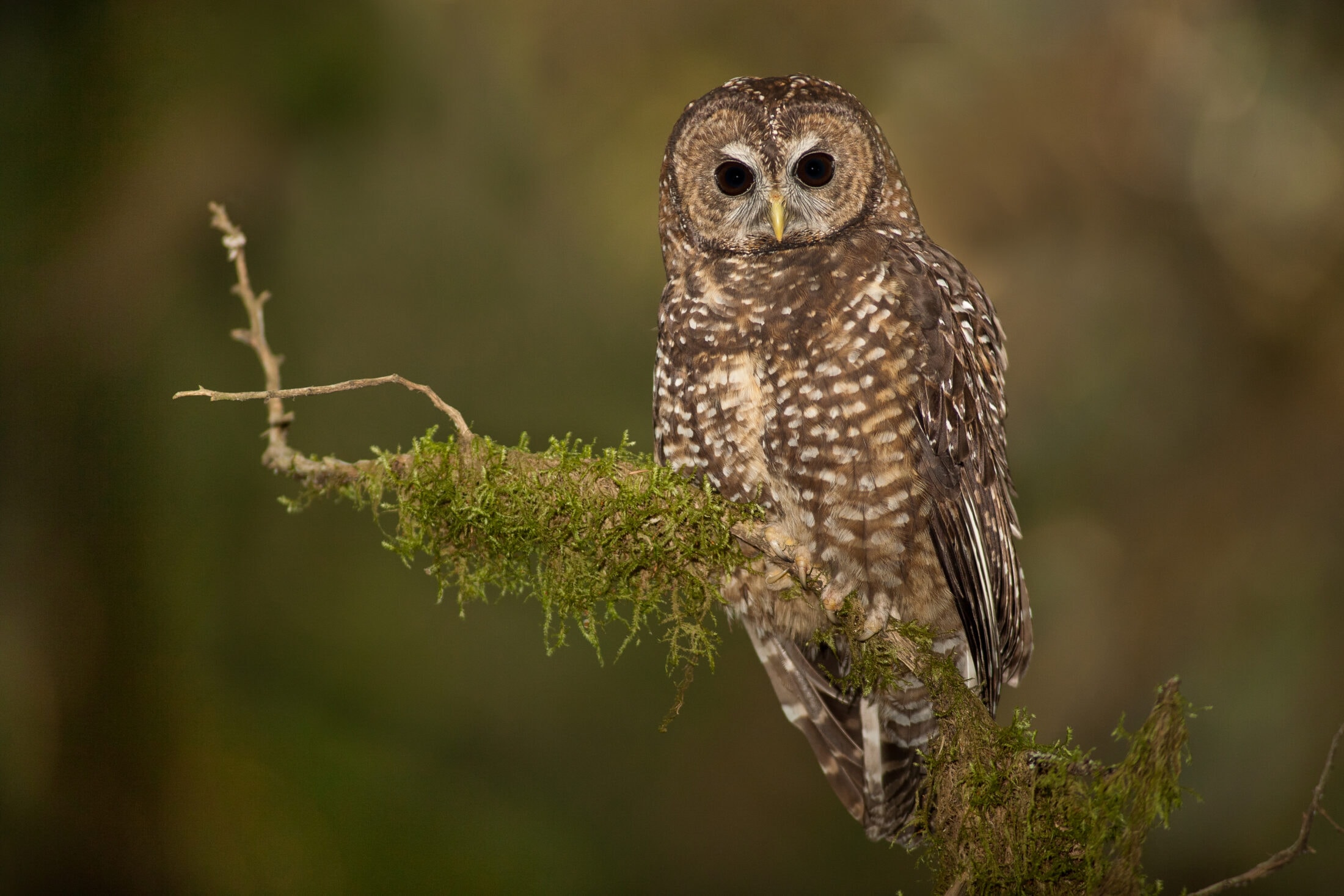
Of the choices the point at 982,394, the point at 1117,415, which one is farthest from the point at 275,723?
the point at 1117,415

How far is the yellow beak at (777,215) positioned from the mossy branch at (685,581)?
2.18ft

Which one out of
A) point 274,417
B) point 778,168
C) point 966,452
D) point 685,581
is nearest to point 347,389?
point 274,417

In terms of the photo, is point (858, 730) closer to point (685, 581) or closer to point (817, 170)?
point (685, 581)

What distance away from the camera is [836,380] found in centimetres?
210

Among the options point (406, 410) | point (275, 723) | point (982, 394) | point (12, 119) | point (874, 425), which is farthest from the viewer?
point (406, 410)

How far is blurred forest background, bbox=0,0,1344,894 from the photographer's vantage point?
372 centimetres

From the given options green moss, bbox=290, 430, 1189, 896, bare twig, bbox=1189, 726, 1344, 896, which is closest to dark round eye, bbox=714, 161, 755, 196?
green moss, bbox=290, 430, 1189, 896

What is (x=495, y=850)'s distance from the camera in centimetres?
405

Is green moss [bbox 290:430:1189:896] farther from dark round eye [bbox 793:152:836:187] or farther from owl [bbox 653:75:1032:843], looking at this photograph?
dark round eye [bbox 793:152:836:187]

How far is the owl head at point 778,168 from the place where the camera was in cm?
224

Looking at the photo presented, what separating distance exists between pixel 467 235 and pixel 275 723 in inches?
98.9

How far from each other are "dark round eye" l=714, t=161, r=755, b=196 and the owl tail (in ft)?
3.98

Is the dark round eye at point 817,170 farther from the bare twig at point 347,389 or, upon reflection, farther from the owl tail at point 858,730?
the owl tail at point 858,730

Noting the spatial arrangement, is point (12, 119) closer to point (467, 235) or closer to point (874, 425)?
point (467, 235)
